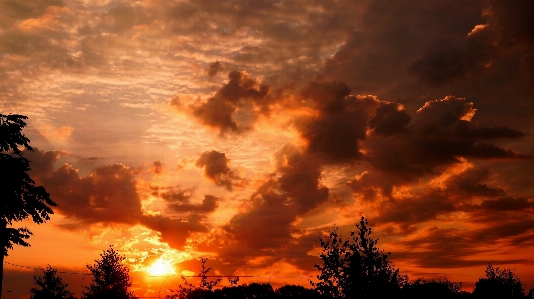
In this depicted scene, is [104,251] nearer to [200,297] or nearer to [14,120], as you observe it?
[200,297]

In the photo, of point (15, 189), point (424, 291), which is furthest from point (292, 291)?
point (15, 189)

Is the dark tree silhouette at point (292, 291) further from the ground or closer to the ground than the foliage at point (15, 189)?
closer to the ground

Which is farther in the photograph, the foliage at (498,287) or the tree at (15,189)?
the foliage at (498,287)

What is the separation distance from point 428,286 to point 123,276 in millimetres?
48448

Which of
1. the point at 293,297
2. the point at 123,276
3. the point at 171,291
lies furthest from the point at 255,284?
the point at 123,276

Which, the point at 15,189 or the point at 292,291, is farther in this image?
the point at 292,291

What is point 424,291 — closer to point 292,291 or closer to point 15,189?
point 292,291

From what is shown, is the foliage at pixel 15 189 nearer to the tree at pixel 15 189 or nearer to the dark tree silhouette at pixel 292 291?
the tree at pixel 15 189

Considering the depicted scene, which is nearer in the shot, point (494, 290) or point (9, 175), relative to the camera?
point (9, 175)

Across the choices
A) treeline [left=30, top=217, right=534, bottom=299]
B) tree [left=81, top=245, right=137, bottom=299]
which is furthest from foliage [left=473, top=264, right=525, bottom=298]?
tree [left=81, top=245, right=137, bottom=299]

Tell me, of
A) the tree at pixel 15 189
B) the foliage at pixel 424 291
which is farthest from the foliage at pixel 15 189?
the foliage at pixel 424 291

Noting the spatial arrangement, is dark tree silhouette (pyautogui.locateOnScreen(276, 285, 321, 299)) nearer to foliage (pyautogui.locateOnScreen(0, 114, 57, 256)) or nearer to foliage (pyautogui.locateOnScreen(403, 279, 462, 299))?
foliage (pyautogui.locateOnScreen(403, 279, 462, 299))

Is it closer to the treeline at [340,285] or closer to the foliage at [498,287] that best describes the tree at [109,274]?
the treeline at [340,285]

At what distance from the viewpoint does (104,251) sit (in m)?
82.4
